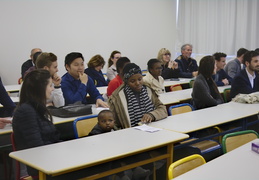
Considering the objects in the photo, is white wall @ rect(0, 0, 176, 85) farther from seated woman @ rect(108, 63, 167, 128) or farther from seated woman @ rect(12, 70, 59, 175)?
seated woman @ rect(12, 70, 59, 175)

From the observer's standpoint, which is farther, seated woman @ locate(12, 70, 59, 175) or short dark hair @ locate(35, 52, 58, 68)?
short dark hair @ locate(35, 52, 58, 68)

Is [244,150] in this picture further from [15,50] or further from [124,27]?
[124,27]

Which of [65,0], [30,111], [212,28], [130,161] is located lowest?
[130,161]

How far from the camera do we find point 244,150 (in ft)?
8.53

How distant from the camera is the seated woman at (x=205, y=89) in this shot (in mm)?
4438

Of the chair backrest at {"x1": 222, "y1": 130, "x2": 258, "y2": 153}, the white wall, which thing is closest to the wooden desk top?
the chair backrest at {"x1": 222, "y1": 130, "x2": 258, "y2": 153}

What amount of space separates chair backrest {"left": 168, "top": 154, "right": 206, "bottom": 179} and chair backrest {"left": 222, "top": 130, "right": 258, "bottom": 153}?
441 millimetres

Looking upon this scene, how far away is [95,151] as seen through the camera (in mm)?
2613

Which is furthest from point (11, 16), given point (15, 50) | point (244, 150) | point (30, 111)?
point (244, 150)

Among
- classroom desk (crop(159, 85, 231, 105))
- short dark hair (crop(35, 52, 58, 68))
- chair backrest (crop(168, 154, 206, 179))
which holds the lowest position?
classroom desk (crop(159, 85, 231, 105))

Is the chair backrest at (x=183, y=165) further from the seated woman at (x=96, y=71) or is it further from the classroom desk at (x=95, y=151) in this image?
the seated woman at (x=96, y=71)

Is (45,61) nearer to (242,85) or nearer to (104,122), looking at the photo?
(104,122)

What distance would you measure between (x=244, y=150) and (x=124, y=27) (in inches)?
278

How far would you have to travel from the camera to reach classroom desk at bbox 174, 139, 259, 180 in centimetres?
210
